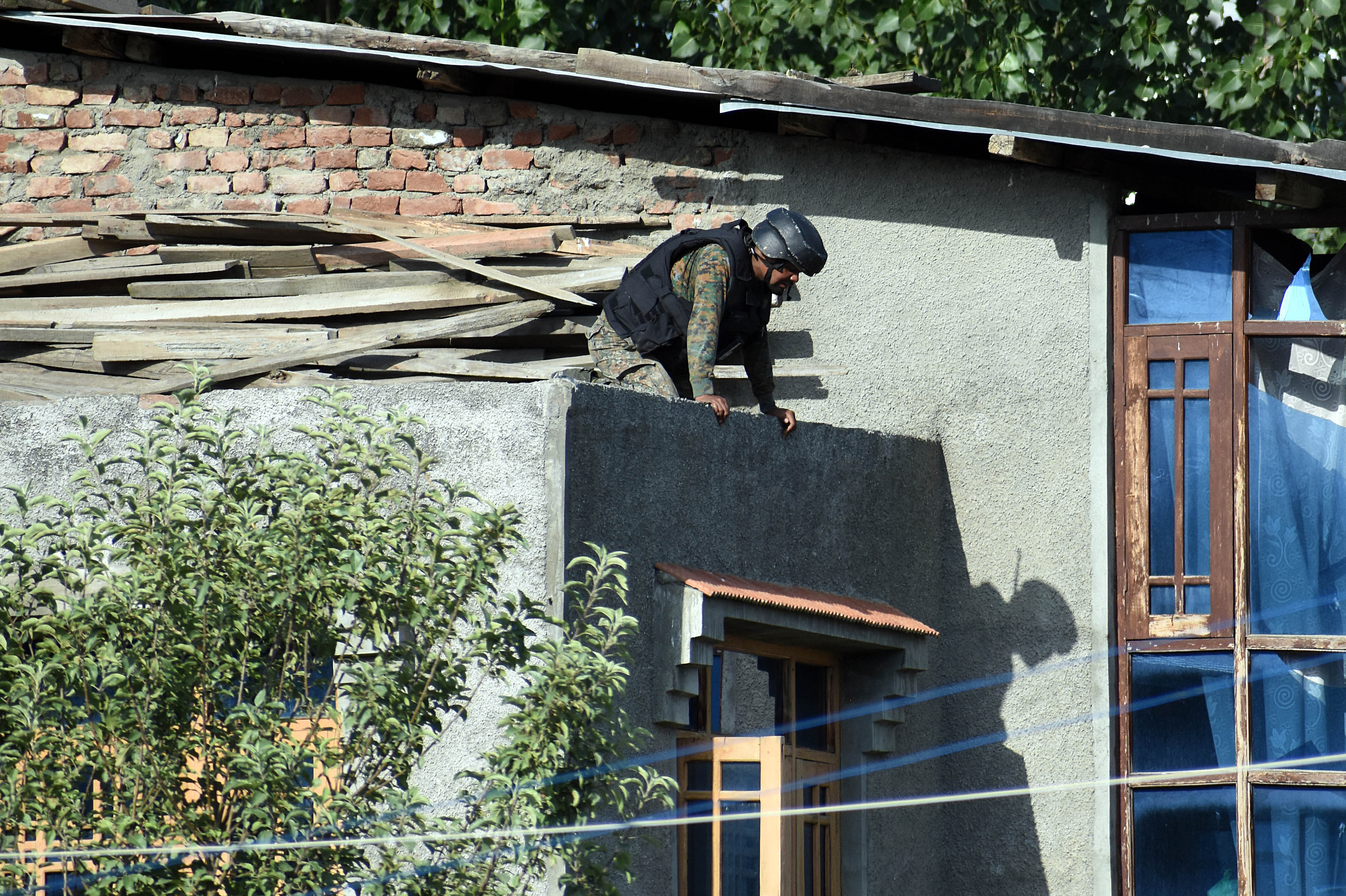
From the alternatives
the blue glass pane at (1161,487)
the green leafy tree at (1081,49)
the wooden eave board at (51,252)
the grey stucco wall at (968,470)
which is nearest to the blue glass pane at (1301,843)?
the grey stucco wall at (968,470)

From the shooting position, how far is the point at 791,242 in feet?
25.2

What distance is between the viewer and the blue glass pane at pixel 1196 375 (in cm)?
852

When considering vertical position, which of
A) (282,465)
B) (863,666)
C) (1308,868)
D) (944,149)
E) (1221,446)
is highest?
(944,149)

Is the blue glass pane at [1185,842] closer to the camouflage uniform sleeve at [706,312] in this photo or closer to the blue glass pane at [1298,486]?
the blue glass pane at [1298,486]

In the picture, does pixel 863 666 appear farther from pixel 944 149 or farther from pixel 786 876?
pixel 944 149

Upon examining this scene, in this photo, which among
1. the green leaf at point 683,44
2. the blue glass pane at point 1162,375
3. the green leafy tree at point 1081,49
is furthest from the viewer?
the green leaf at point 683,44

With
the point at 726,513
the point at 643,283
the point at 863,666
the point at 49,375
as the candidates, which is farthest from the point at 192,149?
the point at 863,666

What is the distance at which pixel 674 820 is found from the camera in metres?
6.29

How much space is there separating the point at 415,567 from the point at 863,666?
306 centimetres

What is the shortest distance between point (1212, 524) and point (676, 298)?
281cm

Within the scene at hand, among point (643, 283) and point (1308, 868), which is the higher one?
point (643, 283)

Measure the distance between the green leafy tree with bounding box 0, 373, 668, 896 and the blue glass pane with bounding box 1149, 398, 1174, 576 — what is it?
3.80 meters

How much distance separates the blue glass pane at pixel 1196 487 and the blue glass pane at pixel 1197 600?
0.09ft

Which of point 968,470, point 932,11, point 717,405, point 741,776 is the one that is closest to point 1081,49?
point 932,11
